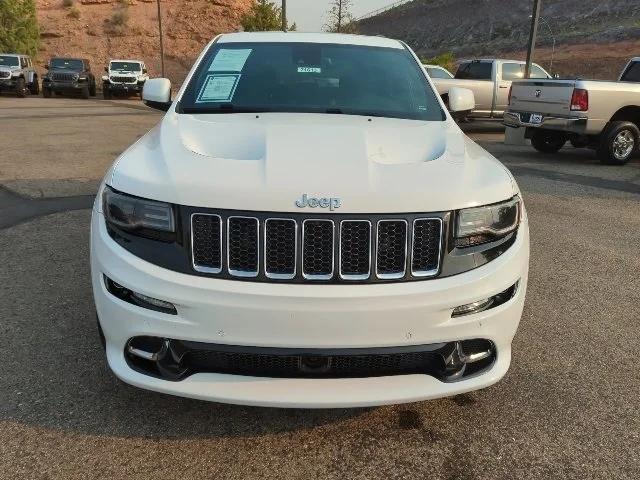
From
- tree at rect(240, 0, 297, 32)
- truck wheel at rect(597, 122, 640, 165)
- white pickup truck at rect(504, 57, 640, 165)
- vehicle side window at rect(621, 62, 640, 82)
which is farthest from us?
tree at rect(240, 0, 297, 32)

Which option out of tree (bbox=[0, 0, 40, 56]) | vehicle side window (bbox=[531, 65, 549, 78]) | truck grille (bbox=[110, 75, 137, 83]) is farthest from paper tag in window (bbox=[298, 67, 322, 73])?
tree (bbox=[0, 0, 40, 56])

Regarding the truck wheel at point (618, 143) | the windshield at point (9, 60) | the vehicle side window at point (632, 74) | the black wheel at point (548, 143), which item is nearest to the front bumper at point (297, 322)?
the truck wheel at point (618, 143)

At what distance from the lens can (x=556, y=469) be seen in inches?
96.3

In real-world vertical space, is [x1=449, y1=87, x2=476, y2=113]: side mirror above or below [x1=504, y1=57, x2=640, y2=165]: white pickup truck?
above

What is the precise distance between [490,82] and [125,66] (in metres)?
19.6

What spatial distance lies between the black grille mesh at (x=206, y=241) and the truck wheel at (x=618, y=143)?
9904 millimetres

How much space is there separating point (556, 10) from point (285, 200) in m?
85.5

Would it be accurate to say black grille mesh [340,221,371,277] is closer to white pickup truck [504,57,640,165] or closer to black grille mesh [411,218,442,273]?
black grille mesh [411,218,442,273]

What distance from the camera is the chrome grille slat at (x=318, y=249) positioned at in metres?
2.26

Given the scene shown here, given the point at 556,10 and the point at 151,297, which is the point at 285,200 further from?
the point at 556,10

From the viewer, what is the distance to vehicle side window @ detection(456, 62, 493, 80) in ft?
51.5

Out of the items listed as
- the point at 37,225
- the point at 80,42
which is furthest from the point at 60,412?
the point at 80,42

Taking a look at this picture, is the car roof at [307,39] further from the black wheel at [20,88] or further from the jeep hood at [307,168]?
the black wheel at [20,88]

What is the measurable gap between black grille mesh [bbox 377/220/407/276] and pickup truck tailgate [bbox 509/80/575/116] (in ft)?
29.5
